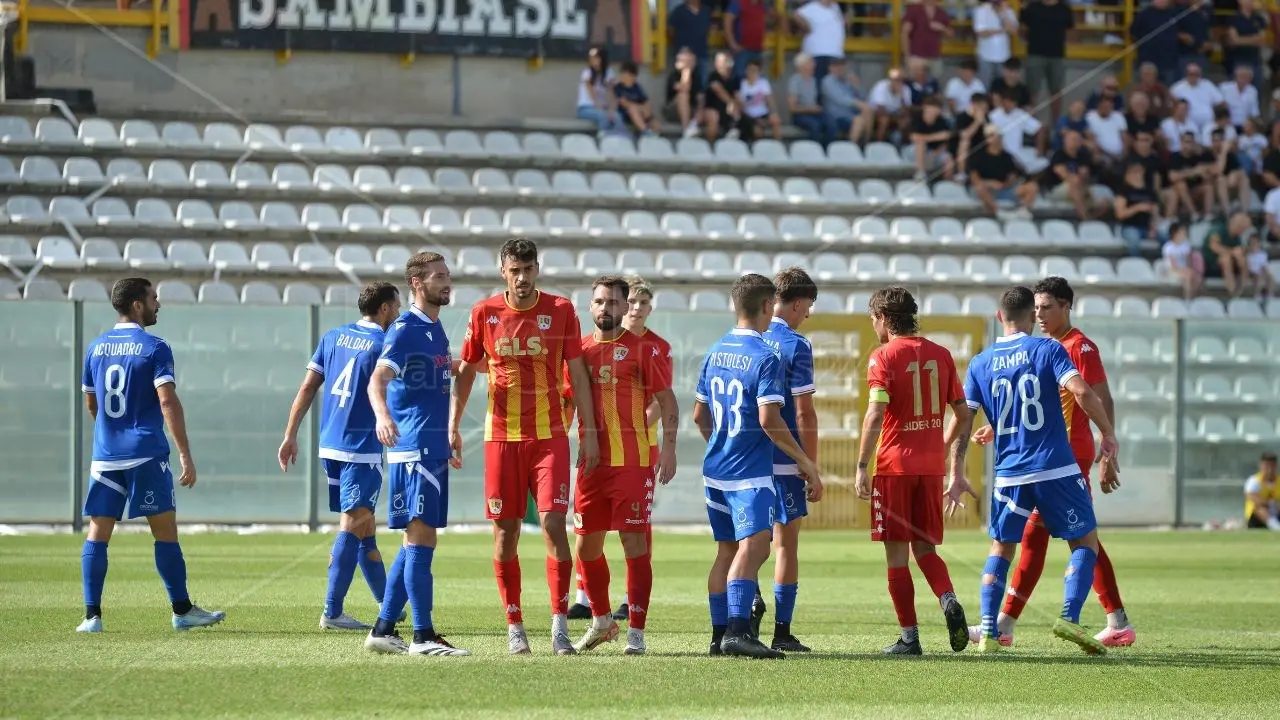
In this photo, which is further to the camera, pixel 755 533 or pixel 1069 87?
pixel 1069 87

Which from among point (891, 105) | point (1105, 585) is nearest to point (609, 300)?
point (1105, 585)

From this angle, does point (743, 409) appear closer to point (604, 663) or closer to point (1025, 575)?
point (604, 663)

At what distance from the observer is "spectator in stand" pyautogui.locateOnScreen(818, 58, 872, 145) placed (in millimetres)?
23406

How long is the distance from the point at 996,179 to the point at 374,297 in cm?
1496

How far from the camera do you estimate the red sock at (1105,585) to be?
9203 millimetres

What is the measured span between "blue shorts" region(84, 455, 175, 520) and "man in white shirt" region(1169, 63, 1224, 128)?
18.8 metres

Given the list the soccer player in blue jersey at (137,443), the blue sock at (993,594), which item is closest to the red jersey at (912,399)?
the blue sock at (993,594)

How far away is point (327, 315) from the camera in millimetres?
17969

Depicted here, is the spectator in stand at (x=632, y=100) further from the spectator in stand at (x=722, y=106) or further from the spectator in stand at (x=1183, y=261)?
the spectator in stand at (x=1183, y=261)

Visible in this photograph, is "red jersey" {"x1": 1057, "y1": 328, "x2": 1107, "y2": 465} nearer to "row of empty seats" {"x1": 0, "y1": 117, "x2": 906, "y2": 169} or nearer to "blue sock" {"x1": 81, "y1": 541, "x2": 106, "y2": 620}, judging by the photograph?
"blue sock" {"x1": 81, "y1": 541, "x2": 106, "y2": 620}

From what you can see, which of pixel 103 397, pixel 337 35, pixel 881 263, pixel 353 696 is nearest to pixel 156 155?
pixel 337 35

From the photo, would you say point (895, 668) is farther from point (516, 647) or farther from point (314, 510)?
point (314, 510)

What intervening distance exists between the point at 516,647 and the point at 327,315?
10287 mm

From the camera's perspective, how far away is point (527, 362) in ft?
27.7
